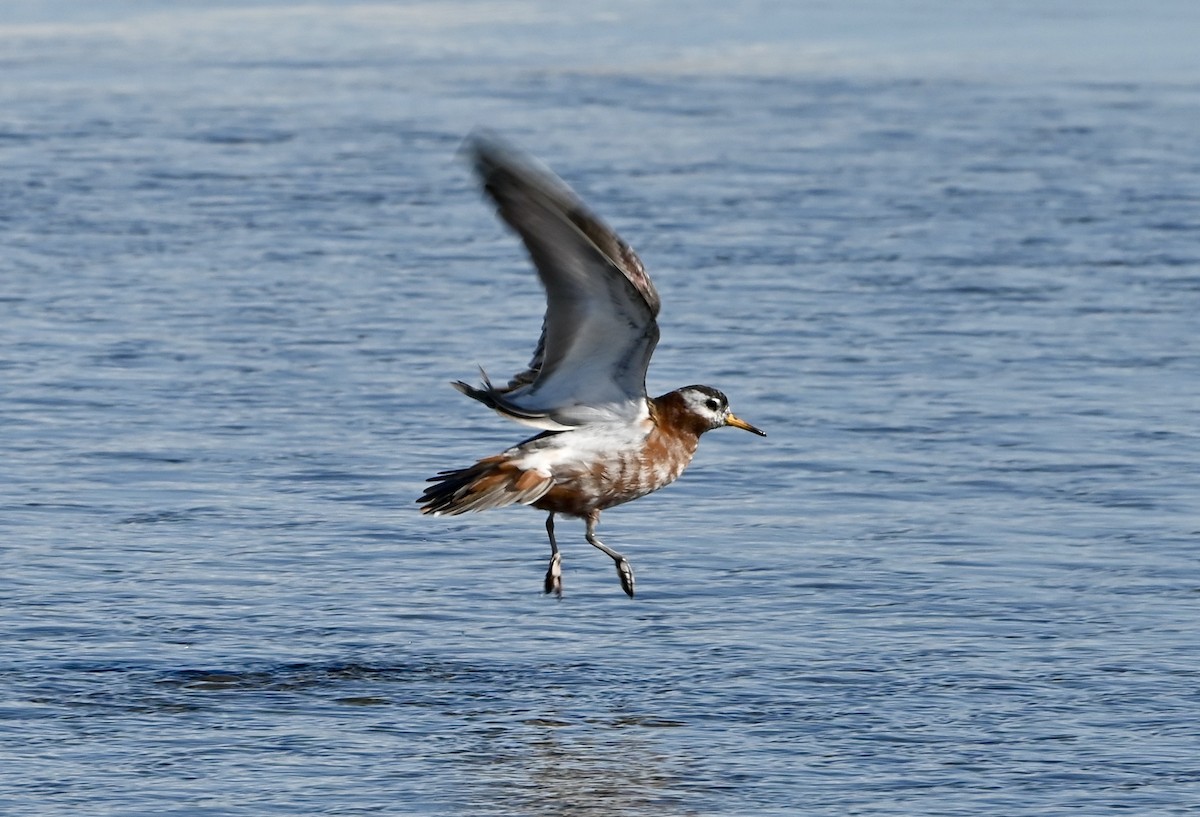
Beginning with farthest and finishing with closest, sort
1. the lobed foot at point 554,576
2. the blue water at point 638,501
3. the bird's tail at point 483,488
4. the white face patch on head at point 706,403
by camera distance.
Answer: the white face patch on head at point 706,403, the lobed foot at point 554,576, the bird's tail at point 483,488, the blue water at point 638,501

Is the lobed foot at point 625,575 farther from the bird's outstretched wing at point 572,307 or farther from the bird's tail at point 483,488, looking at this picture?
the bird's outstretched wing at point 572,307

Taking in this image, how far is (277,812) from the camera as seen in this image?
692cm

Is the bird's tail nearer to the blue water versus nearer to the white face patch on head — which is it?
the blue water

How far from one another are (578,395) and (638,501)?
2192 millimetres

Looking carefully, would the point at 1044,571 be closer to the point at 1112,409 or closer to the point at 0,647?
the point at 1112,409

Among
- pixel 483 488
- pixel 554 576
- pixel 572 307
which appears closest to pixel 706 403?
pixel 554 576

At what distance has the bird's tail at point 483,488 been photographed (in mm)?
8531

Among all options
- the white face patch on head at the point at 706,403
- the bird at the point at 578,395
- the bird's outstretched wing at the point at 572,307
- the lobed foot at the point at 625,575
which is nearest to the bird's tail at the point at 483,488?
the bird at the point at 578,395

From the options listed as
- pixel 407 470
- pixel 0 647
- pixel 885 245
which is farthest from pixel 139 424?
pixel 885 245

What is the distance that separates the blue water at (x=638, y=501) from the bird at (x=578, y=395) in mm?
493

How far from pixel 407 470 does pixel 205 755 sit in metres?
3.59

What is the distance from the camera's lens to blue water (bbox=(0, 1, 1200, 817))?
7.50 meters

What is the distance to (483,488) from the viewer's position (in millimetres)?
8586

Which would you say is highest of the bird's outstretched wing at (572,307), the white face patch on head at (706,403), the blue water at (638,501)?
the bird's outstretched wing at (572,307)
